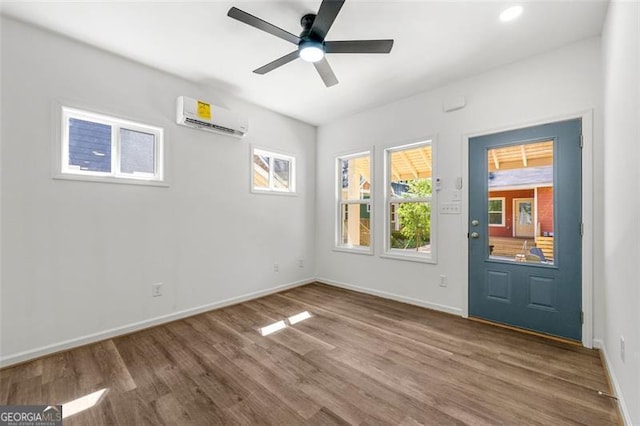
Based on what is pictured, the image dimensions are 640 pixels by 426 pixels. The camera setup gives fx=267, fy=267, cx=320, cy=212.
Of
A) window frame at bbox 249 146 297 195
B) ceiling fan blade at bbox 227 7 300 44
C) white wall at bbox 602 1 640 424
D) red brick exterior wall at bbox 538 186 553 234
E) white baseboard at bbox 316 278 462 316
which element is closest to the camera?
white wall at bbox 602 1 640 424

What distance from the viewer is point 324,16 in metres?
1.86

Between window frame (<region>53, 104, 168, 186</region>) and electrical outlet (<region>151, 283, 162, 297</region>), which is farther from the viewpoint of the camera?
electrical outlet (<region>151, 283, 162, 297</region>)

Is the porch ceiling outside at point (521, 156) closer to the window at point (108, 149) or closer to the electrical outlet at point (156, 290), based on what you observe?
the window at point (108, 149)

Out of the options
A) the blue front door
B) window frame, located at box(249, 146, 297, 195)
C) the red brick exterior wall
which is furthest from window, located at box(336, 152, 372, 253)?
the red brick exterior wall

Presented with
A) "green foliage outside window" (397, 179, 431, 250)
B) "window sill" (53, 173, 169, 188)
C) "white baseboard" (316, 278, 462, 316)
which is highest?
"window sill" (53, 173, 169, 188)

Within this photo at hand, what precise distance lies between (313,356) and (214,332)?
1.15 metres

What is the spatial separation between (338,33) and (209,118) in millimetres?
1798

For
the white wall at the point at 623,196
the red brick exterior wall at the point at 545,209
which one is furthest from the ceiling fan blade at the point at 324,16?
the red brick exterior wall at the point at 545,209

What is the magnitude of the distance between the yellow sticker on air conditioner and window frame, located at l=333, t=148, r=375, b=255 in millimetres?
2125

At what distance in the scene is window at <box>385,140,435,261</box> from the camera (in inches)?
143

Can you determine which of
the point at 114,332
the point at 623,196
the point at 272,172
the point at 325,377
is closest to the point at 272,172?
the point at 272,172

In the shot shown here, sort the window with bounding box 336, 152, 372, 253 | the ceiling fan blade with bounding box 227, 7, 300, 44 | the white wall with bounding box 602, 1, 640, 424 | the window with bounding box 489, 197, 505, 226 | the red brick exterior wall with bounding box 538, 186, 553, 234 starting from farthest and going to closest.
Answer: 1. the window with bounding box 336, 152, 372, 253
2. the window with bounding box 489, 197, 505, 226
3. the red brick exterior wall with bounding box 538, 186, 553, 234
4. the ceiling fan blade with bounding box 227, 7, 300, 44
5. the white wall with bounding box 602, 1, 640, 424

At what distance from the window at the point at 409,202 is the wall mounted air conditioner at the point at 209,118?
7.10ft

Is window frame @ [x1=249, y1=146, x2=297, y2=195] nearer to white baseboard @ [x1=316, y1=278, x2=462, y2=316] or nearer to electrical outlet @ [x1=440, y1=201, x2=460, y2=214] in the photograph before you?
white baseboard @ [x1=316, y1=278, x2=462, y2=316]
